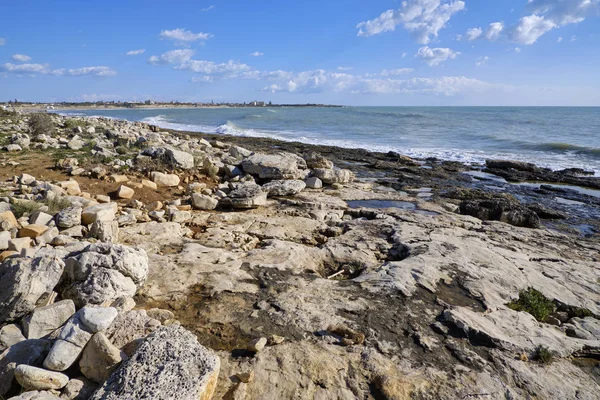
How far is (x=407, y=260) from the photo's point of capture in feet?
18.0

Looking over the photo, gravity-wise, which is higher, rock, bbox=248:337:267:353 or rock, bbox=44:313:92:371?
rock, bbox=44:313:92:371

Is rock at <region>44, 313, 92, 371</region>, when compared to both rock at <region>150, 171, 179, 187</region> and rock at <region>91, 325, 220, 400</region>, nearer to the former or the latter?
rock at <region>91, 325, 220, 400</region>

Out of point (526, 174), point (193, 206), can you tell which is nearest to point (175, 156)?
point (193, 206)

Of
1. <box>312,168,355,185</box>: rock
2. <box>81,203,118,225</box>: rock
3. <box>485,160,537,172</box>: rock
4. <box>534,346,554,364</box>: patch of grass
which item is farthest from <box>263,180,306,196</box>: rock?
<box>485,160,537,172</box>: rock

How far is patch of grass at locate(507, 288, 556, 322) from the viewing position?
14.9ft

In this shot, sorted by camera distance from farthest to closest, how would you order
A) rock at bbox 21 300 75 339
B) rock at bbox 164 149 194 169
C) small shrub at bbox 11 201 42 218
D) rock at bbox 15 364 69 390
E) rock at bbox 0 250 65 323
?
rock at bbox 164 149 194 169 < small shrub at bbox 11 201 42 218 < rock at bbox 0 250 65 323 < rock at bbox 21 300 75 339 < rock at bbox 15 364 69 390

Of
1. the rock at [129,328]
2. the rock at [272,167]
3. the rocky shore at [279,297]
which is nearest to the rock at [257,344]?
the rocky shore at [279,297]

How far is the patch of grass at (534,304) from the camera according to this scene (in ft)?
14.9

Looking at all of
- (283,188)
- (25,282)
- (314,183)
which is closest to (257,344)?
(25,282)

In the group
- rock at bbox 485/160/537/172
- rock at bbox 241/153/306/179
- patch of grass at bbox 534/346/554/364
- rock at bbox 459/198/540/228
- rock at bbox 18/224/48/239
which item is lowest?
rock at bbox 485/160/537/172

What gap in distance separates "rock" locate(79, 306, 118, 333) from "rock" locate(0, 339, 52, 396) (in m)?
0.32

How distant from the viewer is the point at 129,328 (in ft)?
10.2

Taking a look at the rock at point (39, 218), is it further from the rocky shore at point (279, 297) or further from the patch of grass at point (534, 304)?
the patch of grass at point (534, 304)

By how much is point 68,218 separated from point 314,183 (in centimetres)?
673
